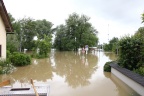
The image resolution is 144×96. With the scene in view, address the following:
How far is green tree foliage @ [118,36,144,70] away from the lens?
471 inches

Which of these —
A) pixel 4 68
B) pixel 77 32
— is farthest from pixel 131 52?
pixel 77 32

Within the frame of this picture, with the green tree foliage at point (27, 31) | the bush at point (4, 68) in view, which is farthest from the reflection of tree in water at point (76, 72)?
the green tree foliage at point (27, 31)

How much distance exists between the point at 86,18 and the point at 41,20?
1707 cm

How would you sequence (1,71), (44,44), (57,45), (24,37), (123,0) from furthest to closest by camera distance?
(57,45) → (24,37) → (44,44) → (123,0) → (1,71)

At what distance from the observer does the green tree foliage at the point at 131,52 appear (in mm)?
11969

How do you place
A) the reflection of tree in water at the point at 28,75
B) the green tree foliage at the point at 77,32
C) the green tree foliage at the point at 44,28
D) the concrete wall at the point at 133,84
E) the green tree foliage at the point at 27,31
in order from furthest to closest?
the green tree foliage at the point at 44,28 < the green tree foliage at the point at 77,32 < the green tree foliage at the point at 27,31 < the reflection of tree in water at the point at 28,75 < the concrete wall at the point at 133,84

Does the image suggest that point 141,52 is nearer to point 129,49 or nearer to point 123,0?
point 129,49

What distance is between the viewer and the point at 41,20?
58.3 m

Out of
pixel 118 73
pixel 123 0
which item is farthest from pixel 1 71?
pixel 123 0

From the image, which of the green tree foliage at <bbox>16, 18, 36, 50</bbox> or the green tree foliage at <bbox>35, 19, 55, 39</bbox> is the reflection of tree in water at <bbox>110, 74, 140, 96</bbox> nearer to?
the green tree foliage at <bbox>16, 18, 36, 50</bbox>

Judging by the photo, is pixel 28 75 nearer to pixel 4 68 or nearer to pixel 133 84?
pixel 4 68

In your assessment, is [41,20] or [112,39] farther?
[41,20]

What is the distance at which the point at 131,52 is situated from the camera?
12164 mm

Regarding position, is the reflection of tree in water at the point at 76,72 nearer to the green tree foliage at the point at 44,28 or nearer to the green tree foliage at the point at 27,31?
the green tree foliage at the point at 27,31
